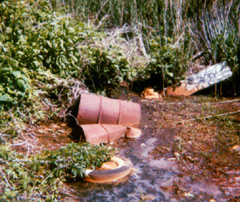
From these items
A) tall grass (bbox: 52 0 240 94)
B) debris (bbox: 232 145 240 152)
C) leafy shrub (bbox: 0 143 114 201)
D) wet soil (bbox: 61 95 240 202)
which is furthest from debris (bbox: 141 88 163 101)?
leafy shrub (bbox: 0 143 114 201)

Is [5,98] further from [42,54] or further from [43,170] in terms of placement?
[42,54]

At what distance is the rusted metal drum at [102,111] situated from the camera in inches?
160

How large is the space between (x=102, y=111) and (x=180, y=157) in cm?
121

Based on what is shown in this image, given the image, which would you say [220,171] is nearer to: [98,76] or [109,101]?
[109,101]

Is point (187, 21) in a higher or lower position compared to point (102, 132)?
higher

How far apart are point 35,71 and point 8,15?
2.51 feet

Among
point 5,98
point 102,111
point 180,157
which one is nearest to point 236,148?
point 180,157

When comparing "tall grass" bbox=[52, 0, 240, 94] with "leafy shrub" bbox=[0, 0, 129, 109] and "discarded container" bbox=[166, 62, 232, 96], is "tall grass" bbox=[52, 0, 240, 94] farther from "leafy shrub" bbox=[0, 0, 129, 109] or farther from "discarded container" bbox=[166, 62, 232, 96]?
"leafy shrub" bbox=[0, 0, 129, 109]

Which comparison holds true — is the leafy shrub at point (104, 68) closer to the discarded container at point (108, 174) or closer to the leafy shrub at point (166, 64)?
the leafy shrub at point (166, 64)

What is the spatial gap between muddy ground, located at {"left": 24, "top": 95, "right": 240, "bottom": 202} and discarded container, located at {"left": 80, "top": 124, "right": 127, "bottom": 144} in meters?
0.10

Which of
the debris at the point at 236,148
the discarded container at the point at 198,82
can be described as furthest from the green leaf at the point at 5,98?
the discarded container at the point at 198,82

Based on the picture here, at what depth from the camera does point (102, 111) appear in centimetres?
412

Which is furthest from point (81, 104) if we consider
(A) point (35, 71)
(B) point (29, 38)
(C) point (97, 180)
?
(C) point (97, 180)

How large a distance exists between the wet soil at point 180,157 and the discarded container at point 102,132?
0.35ft
